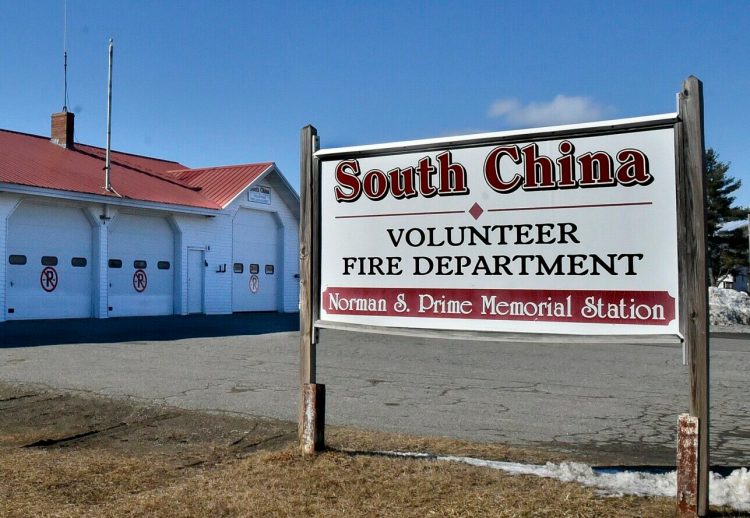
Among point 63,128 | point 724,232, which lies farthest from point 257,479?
point 724,232


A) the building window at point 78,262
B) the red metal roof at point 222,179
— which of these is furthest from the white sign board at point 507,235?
the red metal roof at point 222,179

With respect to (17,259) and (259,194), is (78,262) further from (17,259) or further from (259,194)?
(259,194)

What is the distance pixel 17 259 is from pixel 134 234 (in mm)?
4961

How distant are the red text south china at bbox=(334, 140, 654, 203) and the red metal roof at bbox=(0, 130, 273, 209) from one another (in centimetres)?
1959

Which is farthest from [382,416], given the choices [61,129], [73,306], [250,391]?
[61,129]

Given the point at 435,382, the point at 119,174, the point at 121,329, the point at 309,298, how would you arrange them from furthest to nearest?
the point at 119,174, the point at 121,329, the point at 435,382, the point at 309,298

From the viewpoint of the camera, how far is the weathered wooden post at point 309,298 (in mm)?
6109

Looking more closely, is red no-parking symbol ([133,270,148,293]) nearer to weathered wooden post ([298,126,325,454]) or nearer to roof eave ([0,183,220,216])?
roof eave ([0,183,220,216])

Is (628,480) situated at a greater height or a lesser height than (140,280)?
lesser

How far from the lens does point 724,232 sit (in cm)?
7462

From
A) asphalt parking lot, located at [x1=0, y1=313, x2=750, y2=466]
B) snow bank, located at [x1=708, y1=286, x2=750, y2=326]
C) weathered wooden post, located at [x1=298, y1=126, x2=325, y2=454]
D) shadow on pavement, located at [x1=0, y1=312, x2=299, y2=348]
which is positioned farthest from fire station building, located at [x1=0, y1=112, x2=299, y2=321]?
weathered wooden post, located at [x1=298, y1=126, x2=325, y2=454]

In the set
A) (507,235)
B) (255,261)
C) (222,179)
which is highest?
(222,179)

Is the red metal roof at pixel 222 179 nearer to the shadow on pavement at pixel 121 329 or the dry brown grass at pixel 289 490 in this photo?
the shadow on pavement at pixel 121 329

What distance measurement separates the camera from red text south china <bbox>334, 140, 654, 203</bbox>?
5305mm
